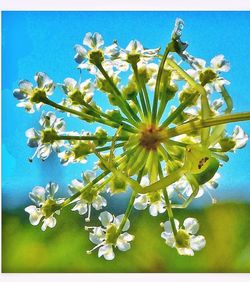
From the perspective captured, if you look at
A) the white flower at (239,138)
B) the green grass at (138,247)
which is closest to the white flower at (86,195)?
the white flower at (239,138)

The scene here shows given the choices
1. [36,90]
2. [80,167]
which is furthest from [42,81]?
[80,167]

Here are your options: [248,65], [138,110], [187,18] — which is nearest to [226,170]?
[248,65]

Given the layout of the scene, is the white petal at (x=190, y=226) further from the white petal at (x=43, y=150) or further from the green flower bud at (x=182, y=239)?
the white petal at (x=43, y=150)

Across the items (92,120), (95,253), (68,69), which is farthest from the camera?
(95,253)

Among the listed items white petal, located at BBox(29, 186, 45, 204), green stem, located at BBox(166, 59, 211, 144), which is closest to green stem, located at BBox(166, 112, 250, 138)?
green stem, located at BBox(166, 59, 211, 144)

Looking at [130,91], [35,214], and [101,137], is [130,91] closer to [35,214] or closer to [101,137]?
[101,137]

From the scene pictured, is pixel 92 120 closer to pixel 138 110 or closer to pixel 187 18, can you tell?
pixel 138 110

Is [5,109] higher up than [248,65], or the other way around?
[248,65]

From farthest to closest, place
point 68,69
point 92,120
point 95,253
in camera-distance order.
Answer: point 95,253
point 68,69
point 92,120
